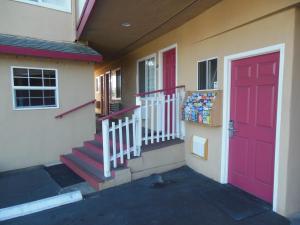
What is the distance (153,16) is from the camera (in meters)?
3.99

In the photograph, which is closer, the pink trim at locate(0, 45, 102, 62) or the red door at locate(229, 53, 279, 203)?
the red door at locate(229, 53, 279, 203)

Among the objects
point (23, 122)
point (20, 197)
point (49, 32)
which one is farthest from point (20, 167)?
point (49, 32)

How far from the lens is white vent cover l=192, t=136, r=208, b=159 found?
13.1 feet

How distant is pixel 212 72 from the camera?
12.6 feet

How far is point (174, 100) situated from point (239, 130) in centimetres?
149

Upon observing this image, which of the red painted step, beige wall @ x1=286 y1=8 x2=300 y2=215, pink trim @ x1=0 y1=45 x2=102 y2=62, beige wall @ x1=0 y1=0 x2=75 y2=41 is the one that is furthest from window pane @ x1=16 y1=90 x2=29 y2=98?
beige wall @ x1=286 y1=8 x2=300 y2=215

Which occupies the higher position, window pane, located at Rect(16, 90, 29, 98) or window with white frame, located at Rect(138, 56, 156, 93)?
window with white frame, located at Rect(138, 56, 156, 93)

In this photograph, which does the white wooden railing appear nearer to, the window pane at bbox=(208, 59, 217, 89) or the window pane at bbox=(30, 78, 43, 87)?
the window pane at bbox=(208, 59, 217, 89)

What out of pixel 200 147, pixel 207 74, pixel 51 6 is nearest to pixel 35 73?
pixel 51 6

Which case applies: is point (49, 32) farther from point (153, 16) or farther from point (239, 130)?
point (239, 130)

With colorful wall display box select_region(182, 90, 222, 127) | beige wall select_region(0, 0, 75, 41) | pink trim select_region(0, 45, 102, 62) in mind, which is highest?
beige wall select_region(0, 0, 75, 41)

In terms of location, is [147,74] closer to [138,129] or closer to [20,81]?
[138,129]

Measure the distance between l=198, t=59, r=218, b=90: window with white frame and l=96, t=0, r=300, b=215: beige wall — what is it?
119 millimetres

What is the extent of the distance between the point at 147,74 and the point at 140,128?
265cm
